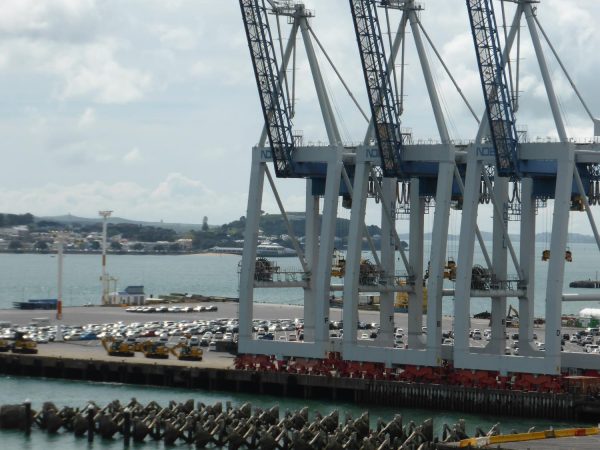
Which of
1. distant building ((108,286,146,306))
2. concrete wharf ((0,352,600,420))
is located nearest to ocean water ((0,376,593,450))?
concrete wharf ((0,352,600,420))

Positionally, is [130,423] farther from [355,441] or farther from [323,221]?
[323,221]

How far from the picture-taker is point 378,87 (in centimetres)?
8706

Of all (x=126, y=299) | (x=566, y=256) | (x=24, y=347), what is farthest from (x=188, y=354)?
(x=126, y=299)

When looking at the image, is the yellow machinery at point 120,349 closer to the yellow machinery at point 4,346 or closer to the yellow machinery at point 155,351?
the yellow machinery at point 155,351

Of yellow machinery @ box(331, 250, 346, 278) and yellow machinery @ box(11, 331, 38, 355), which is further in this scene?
yellow machinery @ box(11, 331, 38, 355)

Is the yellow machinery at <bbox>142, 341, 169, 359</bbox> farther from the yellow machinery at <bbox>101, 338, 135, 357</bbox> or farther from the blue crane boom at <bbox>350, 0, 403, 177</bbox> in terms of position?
the blue crane boom at <bbox>350, 0, 403, 177</bbox>

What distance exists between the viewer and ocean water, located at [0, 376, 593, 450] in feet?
236

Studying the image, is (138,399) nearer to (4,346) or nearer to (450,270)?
(450,270)

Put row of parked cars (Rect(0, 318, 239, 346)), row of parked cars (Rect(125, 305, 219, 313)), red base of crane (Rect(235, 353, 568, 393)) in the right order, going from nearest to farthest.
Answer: red base of crane (Rect(235, 353, 568, 393)), row of parked cars (Rect(0, 318, 239, 346)), row of parked cars (Rect(125, 305, 219, 313))

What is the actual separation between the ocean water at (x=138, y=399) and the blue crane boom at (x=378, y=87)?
502 inches

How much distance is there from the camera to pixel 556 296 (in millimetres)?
78812

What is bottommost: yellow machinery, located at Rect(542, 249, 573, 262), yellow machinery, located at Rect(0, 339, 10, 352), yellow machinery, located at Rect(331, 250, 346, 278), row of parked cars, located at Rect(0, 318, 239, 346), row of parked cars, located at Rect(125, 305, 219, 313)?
yellow machinery, located at Rect(0, 339, 10, 352)

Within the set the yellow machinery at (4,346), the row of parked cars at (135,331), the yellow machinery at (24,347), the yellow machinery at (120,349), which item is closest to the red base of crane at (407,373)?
the yellow machinery at (120,349)

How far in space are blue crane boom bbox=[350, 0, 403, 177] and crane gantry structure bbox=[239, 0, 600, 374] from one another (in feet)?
0.17
